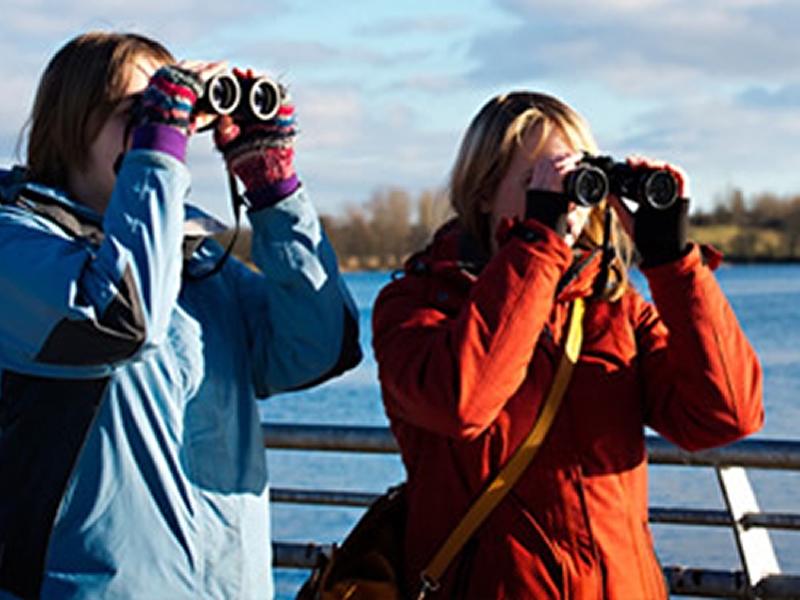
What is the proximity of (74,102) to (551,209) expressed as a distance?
891 millimetres

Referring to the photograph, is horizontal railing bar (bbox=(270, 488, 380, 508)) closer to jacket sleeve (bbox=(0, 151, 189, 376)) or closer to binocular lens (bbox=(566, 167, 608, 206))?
binocular lens (bbox=(566, 167, 608, 206))

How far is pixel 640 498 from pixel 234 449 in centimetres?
75

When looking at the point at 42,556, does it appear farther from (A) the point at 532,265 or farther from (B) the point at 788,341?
(B) the point at 788,341

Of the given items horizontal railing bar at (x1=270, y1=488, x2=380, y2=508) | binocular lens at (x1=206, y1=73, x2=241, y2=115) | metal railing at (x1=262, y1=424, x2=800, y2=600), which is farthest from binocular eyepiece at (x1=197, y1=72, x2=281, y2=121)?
horizontal railing bar at (x1=270, y1=488, x2=380, y2=508)

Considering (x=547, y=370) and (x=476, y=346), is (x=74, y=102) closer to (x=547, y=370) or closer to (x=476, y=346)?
(x=476, y=346)

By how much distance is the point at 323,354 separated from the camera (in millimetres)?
2602

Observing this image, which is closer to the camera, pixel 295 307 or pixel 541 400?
pixel 541 400

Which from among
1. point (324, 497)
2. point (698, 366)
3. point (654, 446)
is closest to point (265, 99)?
point (698, 366)

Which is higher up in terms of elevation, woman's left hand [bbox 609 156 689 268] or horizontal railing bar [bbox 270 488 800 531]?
woman's left hand [bbox 609 156 689 268]

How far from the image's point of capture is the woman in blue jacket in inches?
87.4

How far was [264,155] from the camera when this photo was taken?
8.56 ft

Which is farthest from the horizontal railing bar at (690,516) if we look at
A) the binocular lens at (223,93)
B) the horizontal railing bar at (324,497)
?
the binocular lens at (223,93)

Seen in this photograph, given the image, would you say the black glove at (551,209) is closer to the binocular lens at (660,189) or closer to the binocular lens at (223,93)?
the binocular lens at (660,189)

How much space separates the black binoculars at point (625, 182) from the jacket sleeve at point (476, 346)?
12 centimetres
